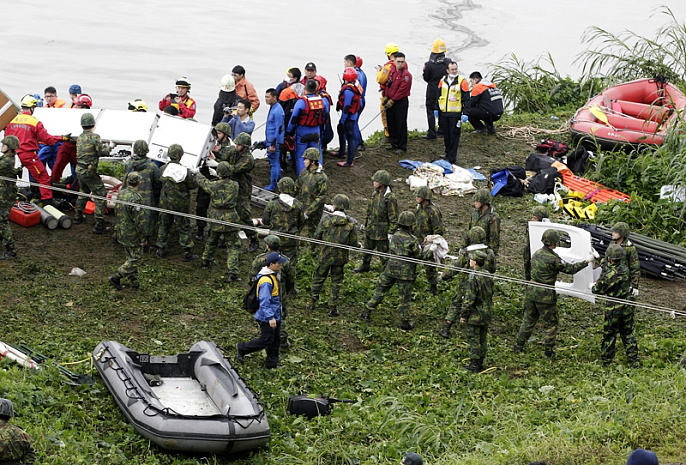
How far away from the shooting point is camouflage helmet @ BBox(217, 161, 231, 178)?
12.2 metres

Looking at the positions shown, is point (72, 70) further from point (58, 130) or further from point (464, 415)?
point (464, 415)

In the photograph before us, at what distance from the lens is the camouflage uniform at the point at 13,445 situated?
6922 mm

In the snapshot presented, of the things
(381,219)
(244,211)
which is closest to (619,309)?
(381,219)

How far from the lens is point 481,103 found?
1850cm

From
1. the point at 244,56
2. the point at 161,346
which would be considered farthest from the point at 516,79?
the point at 161,346

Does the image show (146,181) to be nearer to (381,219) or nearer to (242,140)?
(242,140)

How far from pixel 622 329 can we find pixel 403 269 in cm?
276

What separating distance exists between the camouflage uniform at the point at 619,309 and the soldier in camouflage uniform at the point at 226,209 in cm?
487

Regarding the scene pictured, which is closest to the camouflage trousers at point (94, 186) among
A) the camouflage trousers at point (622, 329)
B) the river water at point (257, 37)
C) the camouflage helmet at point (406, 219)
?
the camouflage helmet at point (406, 219)

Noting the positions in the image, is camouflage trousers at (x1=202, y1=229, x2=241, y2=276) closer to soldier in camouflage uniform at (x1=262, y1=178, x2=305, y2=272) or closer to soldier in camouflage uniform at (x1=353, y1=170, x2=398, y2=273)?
soldier in camouflage uniform at (x1=262, y1=178, x2=305, y2=272)

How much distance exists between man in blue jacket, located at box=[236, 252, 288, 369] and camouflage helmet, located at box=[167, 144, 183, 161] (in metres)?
3.04

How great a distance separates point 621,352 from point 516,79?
40.8 feet

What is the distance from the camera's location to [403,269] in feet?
37.5

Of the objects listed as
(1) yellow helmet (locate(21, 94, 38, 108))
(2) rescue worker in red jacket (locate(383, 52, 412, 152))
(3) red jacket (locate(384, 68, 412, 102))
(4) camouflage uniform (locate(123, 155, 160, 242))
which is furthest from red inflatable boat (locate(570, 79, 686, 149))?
(1) yellow helmet (locate(21, 94, 38, 108))
